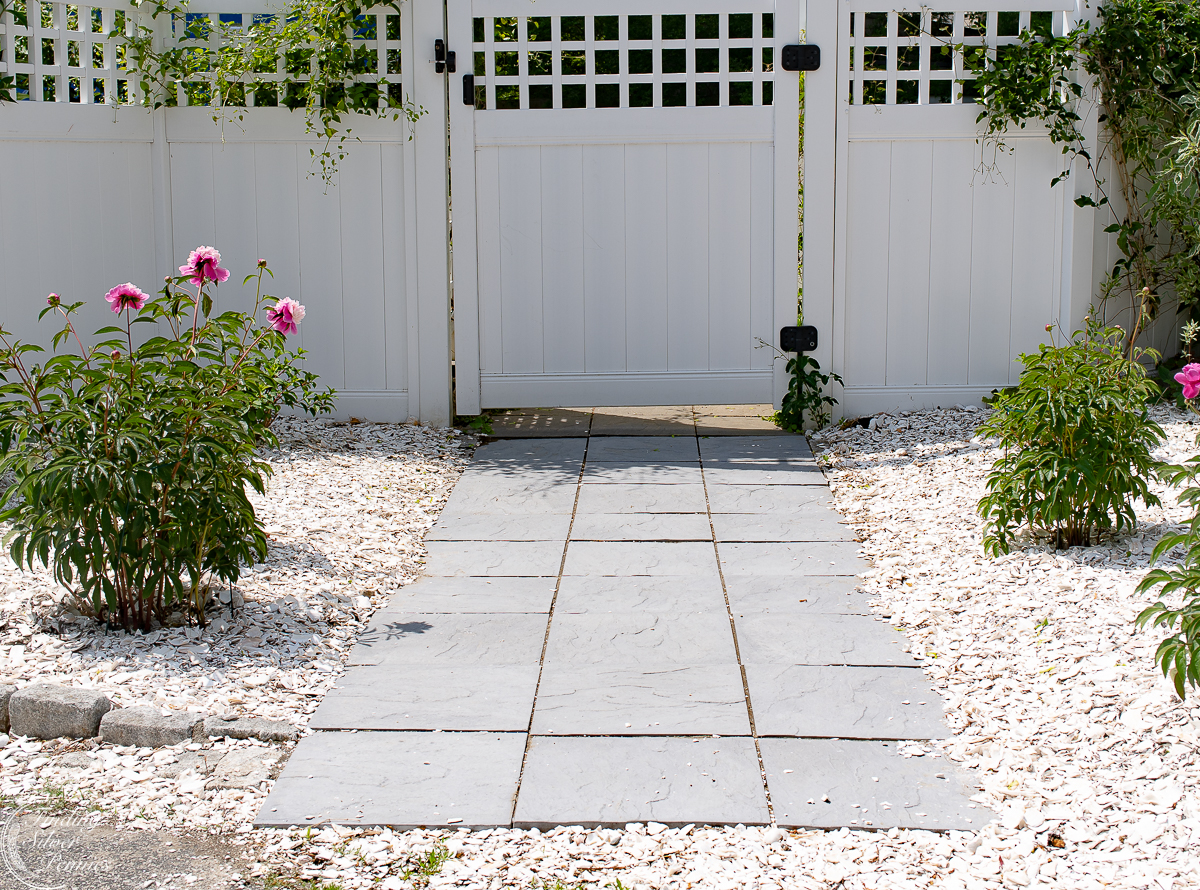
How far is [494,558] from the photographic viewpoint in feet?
13.0

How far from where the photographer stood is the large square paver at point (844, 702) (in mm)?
2662

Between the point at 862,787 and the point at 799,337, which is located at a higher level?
the point at 799,337

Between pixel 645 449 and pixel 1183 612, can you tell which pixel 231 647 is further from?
pixel 645 449

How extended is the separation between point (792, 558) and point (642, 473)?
122 cm

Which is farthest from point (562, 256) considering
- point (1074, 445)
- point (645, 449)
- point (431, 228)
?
point (1074, 445)

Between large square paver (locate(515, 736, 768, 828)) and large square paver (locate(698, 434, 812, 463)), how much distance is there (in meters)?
2.73

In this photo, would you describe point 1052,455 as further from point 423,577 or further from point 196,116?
point 196,116

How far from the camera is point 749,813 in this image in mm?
2311

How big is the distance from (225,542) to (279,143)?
10.2ft

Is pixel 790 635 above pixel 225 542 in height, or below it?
below

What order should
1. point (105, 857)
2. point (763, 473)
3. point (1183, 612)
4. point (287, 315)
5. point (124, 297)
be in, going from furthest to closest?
point (763, 473) < point (287, 315) < point (124, 297) < point (1183, 612) < point (105, 857)

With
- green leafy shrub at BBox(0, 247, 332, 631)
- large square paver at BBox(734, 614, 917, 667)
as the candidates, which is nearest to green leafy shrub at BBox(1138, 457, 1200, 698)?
large square paver at BBox(734, 614, 917, 667)

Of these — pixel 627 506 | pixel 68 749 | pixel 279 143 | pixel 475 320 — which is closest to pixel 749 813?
pixel 68 749

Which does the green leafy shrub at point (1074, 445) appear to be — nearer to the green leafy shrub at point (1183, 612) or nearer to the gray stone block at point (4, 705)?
the green leafy shrub at point (1183, 612)
